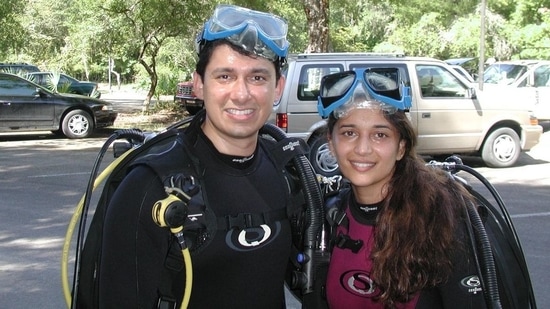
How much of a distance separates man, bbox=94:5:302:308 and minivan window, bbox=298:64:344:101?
27.2 ft

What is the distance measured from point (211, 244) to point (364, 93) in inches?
37.0

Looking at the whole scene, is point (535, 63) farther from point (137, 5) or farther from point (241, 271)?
point (241, 271)

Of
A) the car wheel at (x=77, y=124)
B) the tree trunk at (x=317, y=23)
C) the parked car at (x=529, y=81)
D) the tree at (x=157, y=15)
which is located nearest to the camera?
the car wheel at (x=77, y=124)

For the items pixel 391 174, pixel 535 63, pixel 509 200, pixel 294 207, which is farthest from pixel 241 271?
pixel 535 63

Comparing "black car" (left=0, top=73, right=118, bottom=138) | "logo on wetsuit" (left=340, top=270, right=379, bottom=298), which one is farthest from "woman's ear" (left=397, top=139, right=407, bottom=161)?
"black car" (left=0, top=73, right=118, bottom=138)

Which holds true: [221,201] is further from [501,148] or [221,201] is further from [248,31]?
[501,148]

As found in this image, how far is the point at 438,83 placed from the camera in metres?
11.4

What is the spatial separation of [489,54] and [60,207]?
28238 millimetres

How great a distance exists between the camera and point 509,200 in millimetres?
8836

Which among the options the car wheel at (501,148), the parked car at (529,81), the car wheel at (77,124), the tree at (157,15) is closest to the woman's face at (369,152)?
the car wheel at (501,148)

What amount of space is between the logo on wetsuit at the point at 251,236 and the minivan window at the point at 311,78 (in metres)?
8.56

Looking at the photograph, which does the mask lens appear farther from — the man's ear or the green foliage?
the green foliage

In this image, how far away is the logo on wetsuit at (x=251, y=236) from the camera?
84.4 inches

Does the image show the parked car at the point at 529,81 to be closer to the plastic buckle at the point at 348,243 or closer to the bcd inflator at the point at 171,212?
the plastic buckle at the point at 348,243
